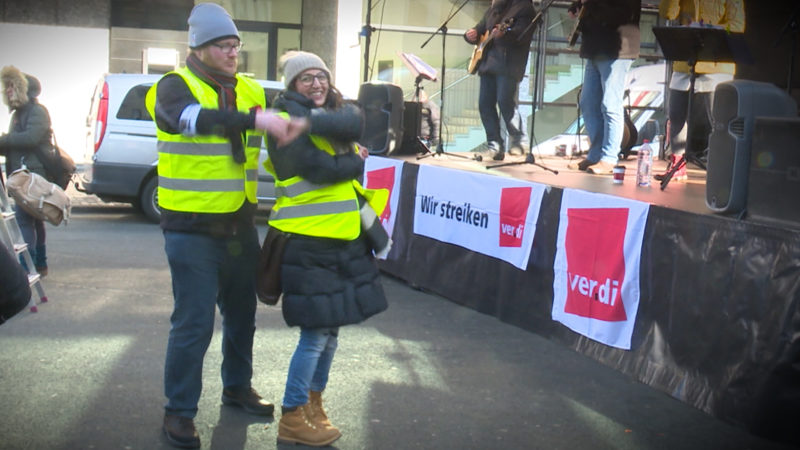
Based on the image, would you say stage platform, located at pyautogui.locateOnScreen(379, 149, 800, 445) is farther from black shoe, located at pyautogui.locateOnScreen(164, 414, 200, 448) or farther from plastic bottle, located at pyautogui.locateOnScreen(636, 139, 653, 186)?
black shoe, located at pyautogui.locateOnScreen(164, 414, 200, 448)

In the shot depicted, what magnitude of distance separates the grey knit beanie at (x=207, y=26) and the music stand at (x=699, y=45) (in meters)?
3.52

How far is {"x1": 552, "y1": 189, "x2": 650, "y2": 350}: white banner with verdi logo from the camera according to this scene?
5160 mm

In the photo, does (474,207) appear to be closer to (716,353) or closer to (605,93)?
(605,93)

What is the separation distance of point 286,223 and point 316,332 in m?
0.52

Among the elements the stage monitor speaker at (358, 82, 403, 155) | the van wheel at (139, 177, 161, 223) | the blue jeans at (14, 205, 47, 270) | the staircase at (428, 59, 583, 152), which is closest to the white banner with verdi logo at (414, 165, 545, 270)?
the stage monitor speaker at (358, 82, 403, 155)

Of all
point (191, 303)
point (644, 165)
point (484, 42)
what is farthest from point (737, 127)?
point (484, 42)

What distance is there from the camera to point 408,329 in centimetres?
674

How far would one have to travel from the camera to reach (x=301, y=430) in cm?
434

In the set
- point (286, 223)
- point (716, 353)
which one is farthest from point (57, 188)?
point (716, 353)

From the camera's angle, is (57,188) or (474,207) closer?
(474,207)

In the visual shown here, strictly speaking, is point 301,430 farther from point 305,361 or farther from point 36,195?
point 36,195

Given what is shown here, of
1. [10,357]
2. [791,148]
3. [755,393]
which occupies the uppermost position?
[791,148]

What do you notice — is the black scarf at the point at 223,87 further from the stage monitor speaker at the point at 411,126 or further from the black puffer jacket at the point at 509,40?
the stage monitor speaker at the point at 411,126

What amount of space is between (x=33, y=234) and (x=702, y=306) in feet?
18.4
